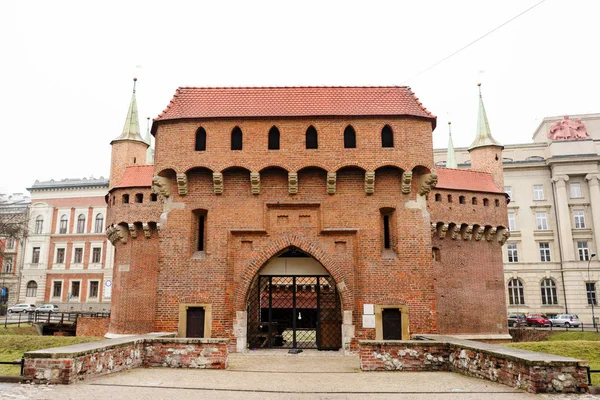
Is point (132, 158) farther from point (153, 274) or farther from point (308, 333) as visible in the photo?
point (308, 333)

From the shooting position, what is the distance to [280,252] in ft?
53.7

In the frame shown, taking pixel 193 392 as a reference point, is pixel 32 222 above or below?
above

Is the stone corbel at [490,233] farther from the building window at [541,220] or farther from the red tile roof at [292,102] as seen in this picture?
the building window at [541,220]

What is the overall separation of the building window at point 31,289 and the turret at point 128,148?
2928 centimetres

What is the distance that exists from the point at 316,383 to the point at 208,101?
10395 millimetres

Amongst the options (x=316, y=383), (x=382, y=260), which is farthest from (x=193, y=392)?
(x=382, y=260)

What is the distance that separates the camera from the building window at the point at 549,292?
157 feet

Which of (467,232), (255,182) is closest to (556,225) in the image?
(467,232)

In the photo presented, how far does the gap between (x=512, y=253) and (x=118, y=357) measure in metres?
45.4

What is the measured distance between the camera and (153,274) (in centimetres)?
2508

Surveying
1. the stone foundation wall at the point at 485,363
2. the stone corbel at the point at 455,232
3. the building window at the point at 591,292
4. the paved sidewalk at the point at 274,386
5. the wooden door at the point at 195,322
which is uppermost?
the stone corbel at the point at 455,232

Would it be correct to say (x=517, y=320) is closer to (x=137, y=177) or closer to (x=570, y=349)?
(x=570, y=349)

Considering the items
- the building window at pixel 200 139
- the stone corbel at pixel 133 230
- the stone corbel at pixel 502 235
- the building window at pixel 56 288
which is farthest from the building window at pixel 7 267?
the stone corbel at pixel 502 235

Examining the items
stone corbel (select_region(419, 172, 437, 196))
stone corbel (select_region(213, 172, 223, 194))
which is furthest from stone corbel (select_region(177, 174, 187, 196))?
stone corbel (select_region(419, 172, 437, 196))
